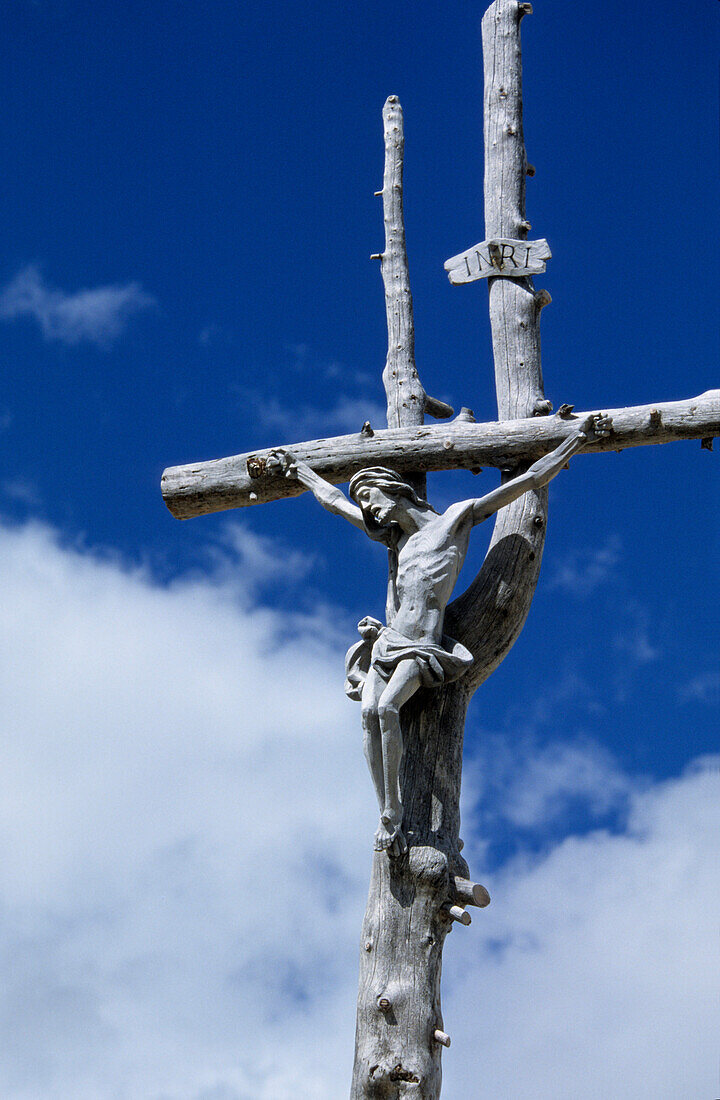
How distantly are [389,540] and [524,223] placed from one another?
2.28 metres

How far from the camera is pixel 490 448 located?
6551 millimetres

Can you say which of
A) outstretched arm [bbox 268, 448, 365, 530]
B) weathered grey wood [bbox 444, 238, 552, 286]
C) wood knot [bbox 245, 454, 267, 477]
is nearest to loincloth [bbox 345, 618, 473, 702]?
outstretched arm [bbox 268, 448, 365, 530]

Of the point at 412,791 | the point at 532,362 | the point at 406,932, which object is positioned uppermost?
the point at 532,362

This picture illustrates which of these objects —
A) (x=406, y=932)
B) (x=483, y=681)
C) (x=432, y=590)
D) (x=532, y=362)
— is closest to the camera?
(x=406, y=932)

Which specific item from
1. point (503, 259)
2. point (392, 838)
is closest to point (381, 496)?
point (392, 838)

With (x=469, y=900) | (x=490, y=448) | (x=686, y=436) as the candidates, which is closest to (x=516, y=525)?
(x=490, y=448)

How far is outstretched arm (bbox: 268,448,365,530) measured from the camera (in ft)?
21.6

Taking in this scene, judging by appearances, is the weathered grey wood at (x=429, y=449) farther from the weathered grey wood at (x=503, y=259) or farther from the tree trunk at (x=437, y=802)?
the weathered grey wood at (x=503, y=259)

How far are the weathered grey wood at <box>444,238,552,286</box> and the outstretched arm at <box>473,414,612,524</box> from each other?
54.4 inches

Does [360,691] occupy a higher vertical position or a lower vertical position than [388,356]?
lower

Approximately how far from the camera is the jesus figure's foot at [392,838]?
Result: 19.2 feet

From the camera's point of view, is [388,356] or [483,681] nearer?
[483,681]

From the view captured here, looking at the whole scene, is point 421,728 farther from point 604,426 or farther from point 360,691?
point 604,426

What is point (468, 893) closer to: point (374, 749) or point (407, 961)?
point (407, 961)
